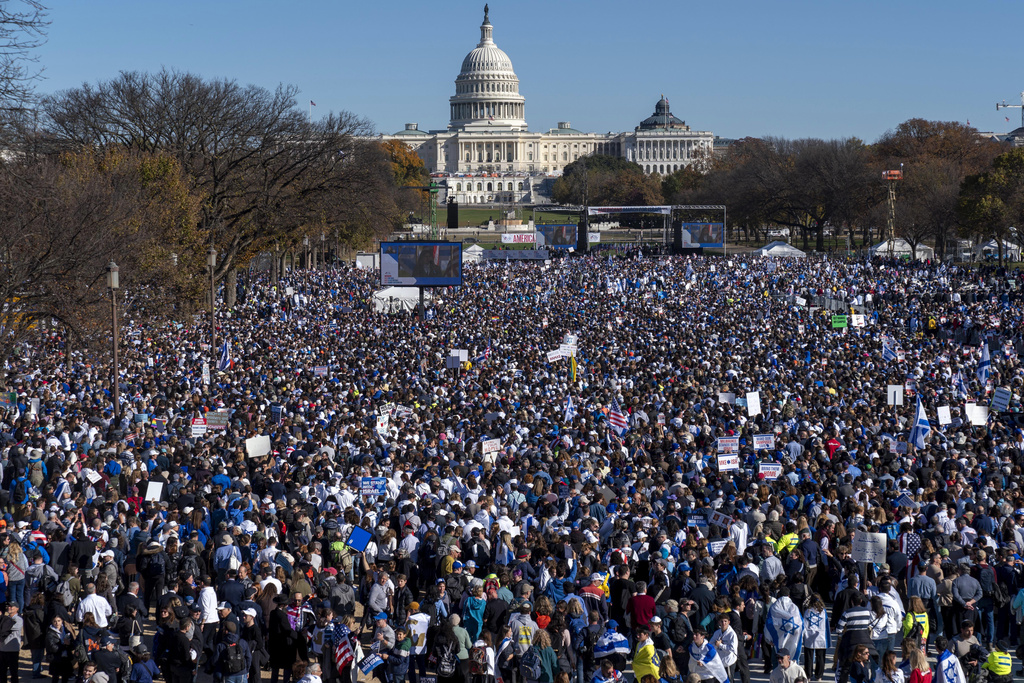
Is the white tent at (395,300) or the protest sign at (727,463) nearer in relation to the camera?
the protest sign at (727,463)

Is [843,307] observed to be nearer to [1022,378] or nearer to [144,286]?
[1022,378]

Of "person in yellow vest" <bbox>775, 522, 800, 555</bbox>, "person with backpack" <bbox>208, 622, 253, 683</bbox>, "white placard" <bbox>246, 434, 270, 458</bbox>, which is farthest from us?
"white placard" <bbox>246, 434, 270, 458</bbox>

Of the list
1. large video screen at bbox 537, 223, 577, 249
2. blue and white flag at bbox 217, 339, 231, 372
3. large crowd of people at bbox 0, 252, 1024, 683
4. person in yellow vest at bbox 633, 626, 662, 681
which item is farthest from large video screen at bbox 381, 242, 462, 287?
person in yellow vest at bbox 633, 626, 662, 681

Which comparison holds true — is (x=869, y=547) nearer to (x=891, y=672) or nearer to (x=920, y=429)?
(x=891, y=672)

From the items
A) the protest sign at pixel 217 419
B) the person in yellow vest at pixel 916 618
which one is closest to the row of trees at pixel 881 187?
the protest sign at pixel 217 419

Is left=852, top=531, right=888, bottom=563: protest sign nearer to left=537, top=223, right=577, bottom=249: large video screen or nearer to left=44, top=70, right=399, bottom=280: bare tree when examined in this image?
left=44, top=70, right=399, bottom=280: bare tree

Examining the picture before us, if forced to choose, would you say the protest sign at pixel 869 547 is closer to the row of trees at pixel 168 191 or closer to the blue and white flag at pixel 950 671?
the blue and white flag at pixel 950 671
